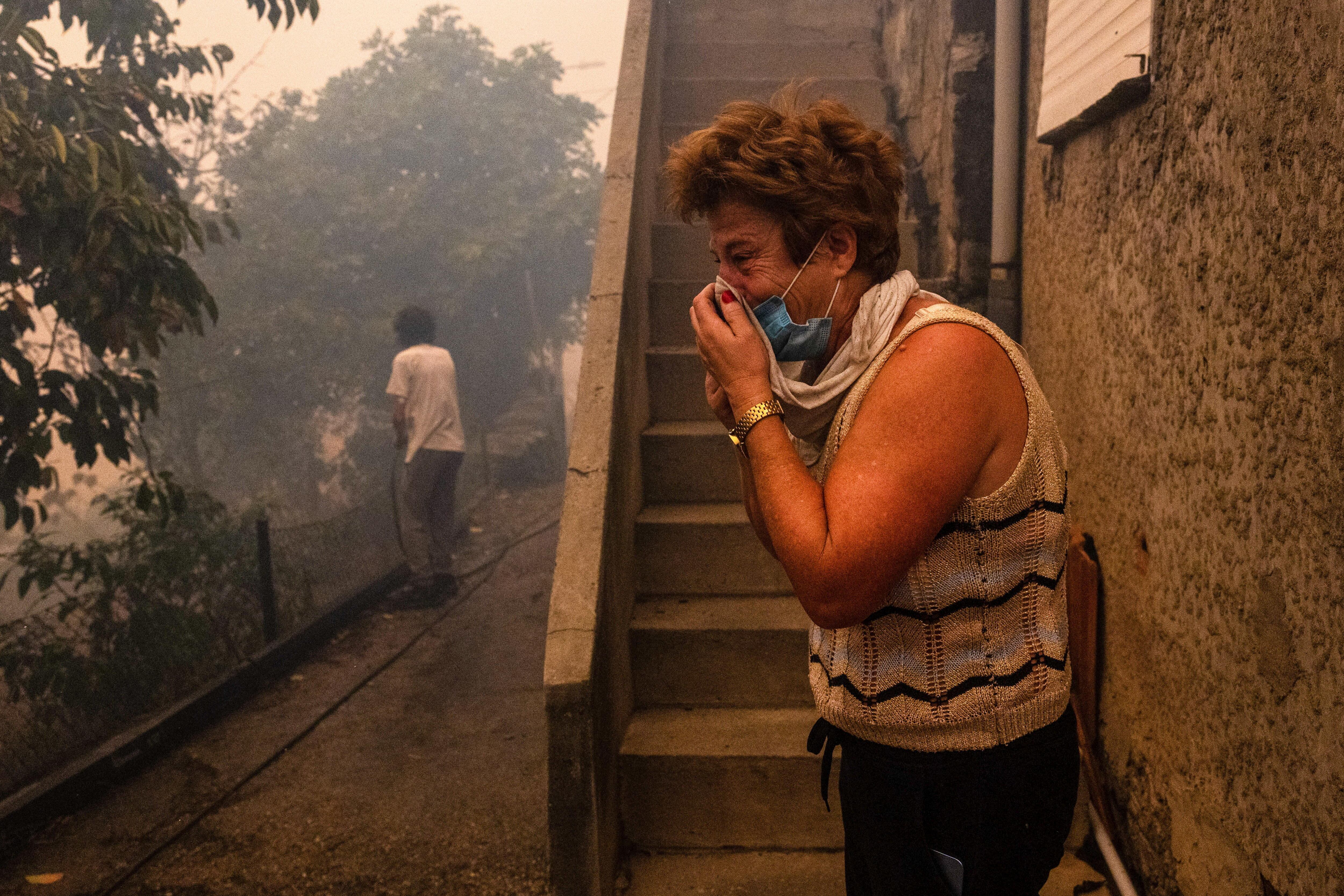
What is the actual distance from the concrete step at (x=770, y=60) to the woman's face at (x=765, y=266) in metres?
4.90

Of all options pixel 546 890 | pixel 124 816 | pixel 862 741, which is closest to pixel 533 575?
pixel 124 816

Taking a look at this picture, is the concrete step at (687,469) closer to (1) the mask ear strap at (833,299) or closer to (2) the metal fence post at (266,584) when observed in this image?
(1) the mask ear strap at (833,299)

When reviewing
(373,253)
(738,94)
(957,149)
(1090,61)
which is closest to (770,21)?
(738,94)

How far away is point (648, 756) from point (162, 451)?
8.81m

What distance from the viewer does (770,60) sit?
6.24 m

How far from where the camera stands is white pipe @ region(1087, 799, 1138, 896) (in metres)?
2.67

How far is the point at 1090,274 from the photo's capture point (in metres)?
2.99

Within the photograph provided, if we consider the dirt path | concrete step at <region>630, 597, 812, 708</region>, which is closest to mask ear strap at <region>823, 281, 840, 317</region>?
concrete step at <region>630, 597, 812, 708</region>

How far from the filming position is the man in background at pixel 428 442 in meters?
7.20

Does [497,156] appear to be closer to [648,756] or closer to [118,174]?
[118,174]

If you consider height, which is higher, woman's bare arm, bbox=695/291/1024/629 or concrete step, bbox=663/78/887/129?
concrete step, bbox=663/78/887/129

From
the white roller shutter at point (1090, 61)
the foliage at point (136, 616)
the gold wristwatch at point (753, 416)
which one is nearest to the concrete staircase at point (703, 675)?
the white roller shutter at point (1090, 61)

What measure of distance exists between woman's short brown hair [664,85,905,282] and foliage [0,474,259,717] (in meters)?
A: 3.98

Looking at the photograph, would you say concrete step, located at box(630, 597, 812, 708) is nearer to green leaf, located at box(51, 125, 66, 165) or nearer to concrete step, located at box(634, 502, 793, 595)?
concrete step, located at box(634, 502, 793, 595)
